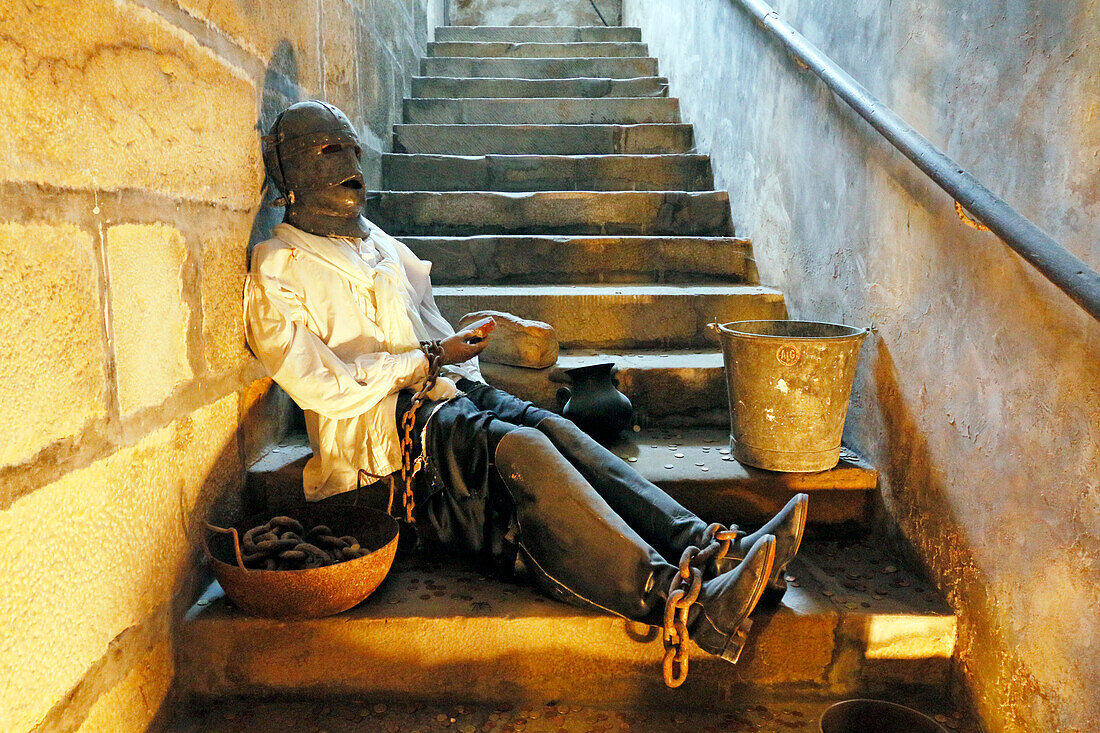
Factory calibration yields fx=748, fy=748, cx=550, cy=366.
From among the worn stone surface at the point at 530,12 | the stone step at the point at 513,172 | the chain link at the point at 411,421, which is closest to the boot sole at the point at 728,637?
the chain link at the point at 411,421

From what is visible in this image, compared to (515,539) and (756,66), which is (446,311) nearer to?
(515,539)

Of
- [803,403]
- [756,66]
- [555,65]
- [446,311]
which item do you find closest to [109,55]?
[446,311]

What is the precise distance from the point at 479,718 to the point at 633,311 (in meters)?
1.87

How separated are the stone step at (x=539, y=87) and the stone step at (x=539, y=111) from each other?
0.34 metres

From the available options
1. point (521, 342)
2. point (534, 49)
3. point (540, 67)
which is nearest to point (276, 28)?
point (521, 342)

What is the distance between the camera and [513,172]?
13.5 feet

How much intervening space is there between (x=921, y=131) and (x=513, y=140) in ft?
9.02

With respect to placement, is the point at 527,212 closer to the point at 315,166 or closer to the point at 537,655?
the point at 315,166

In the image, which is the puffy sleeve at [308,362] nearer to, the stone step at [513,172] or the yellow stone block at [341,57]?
the yellow stone block at [341,57]

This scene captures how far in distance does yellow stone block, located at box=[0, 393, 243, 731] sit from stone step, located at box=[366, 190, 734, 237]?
197 centimetres

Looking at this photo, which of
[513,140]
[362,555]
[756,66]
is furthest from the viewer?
[513,140]

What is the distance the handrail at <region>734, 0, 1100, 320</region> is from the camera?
139 cm

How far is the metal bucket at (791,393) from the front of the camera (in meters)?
2.27

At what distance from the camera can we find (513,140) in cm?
443
